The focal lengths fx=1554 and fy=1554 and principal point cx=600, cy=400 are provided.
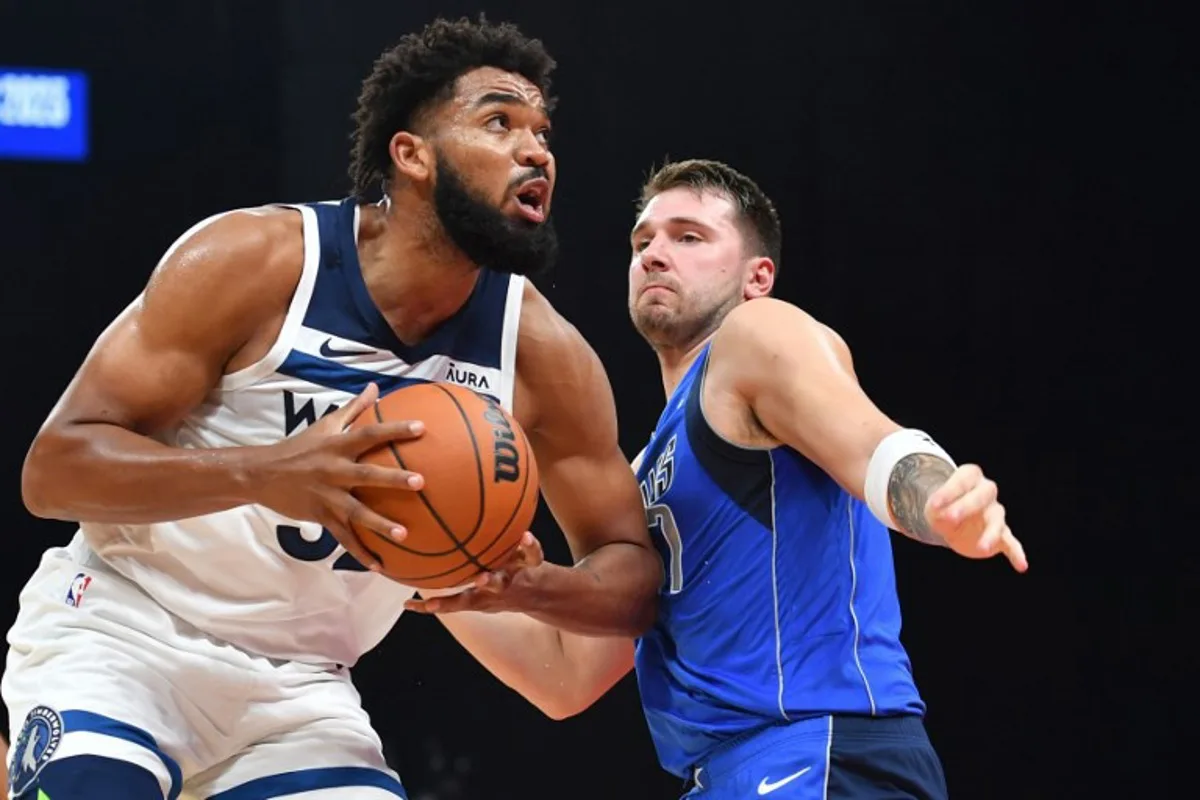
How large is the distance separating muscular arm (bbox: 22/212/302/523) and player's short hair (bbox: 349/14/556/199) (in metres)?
0.47

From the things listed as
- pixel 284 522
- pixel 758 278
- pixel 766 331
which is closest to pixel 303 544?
pixel 284 522

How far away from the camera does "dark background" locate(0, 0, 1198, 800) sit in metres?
5.52

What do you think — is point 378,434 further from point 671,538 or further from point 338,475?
point 671,538

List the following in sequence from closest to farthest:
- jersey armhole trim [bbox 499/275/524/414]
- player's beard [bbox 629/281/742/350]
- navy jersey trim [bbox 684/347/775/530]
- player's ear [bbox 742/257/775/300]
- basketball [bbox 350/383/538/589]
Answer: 1. basketball [bbox 350/383/538/589]
2. navy jersey trim [bbox 684/347/775/530]
3. jersey armhole trim [bbox 499/275/524/414]
4. player's beard [bbox 629/281/742/350]
5. player's ear [bbox 742/257/775/300]

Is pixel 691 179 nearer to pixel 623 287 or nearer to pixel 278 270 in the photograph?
pixel 278 270

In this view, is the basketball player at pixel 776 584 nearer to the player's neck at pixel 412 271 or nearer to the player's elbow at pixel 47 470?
the player's neck at pixel 412 271

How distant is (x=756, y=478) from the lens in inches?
116

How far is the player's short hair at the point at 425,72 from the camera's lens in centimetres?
315

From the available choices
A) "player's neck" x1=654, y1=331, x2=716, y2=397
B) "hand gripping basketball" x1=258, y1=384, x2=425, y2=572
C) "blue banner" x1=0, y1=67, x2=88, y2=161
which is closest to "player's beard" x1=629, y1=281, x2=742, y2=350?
"player's neck" x1=654, y1=331, x2=716, y2=397

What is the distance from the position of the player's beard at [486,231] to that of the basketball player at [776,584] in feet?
1.30

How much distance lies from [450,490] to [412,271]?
0.67 metres

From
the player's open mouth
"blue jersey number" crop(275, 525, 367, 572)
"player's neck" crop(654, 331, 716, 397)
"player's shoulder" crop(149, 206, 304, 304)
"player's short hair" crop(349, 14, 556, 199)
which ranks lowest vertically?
"blue jersey number" crop(275, 525, 367, 572)

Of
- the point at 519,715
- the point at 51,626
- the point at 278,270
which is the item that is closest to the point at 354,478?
the point at 278,270

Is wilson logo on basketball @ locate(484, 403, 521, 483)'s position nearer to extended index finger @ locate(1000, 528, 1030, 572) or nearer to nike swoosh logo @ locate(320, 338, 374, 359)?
nike swoosh logo @ locate(320, 338, 374, 359)
